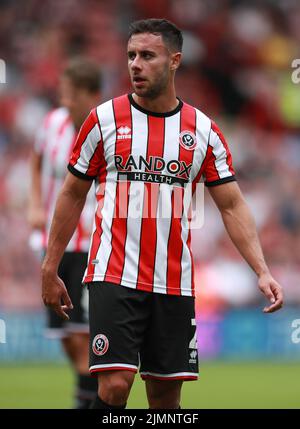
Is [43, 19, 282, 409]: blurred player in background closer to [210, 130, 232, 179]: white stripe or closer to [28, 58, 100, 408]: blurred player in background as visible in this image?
[210, 130, 232, 179]: white stripe

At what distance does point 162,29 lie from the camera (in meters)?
5.27

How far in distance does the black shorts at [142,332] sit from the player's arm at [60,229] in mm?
188

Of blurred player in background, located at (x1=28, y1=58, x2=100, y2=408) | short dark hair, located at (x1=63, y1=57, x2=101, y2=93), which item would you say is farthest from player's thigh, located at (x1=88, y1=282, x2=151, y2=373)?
short dark hair, located at (x1=63, y1=57, x2=101, y2=93)

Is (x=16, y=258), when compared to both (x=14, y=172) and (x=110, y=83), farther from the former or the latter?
(x=110, y=83)

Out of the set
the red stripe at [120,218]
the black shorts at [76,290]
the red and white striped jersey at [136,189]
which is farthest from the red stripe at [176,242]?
the black shorts at [76,290]

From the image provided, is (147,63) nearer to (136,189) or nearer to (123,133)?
(123,133)

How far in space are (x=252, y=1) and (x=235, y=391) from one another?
8.45 metres

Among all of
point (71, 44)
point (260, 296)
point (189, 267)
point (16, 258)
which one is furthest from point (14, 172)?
point (189, 267)

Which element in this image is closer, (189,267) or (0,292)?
(189,267)

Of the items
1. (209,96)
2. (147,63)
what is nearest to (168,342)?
(147,63)

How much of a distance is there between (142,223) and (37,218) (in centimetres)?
233

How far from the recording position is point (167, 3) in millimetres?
15891

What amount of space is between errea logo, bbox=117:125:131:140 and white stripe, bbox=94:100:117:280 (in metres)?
0.02

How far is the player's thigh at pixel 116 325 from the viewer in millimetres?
5109
